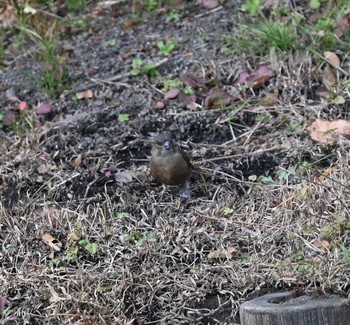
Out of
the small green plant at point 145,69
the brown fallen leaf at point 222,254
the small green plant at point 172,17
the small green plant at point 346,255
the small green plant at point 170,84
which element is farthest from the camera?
the small green plant at point 172,17

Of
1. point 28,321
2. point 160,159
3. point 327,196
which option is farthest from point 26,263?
point 327,196

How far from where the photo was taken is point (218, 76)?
5.81 m

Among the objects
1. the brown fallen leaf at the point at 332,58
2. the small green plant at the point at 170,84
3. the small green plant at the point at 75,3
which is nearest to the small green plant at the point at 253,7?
the brown fallen leaf at the point at 332,58

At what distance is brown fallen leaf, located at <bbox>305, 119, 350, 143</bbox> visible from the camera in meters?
5.15

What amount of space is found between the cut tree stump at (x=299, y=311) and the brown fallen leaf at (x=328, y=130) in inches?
58.0

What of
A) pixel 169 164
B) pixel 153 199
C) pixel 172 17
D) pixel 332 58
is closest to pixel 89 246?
pixel 153 199

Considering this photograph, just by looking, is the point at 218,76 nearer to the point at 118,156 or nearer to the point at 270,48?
the point at 270,48

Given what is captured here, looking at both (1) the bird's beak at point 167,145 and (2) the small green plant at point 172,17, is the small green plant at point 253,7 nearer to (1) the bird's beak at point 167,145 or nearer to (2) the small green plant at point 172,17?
(2) the small green plant at point 172,17

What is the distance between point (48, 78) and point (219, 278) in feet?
6.91

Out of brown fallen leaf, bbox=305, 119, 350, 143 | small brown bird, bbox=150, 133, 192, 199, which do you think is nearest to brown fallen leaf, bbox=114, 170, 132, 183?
small brown bird, bbox=150, 133, 192, 199

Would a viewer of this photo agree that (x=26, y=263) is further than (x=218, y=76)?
No

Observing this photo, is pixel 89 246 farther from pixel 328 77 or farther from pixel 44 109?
pixel 328 77

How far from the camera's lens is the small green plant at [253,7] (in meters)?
6.12

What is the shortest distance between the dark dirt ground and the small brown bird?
0.11 meters
